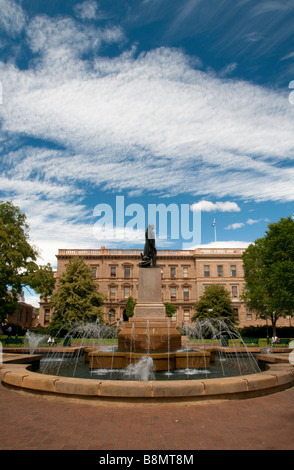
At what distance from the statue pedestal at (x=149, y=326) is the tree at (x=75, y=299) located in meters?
24.9

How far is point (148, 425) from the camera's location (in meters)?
5.56

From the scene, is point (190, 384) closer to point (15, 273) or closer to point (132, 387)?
point (132, 387)

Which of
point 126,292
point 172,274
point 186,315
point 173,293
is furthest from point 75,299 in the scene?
point 186,315

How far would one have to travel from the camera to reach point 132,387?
6750 millimetres

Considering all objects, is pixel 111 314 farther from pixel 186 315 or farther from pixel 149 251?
pixel 149 251

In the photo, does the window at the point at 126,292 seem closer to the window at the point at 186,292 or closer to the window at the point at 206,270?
the window at the point at 186,292

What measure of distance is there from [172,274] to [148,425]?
55637 mm

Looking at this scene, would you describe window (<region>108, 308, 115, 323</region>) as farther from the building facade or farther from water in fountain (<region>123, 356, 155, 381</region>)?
water in fountain (<region>123, 356, 155, 381</region>)

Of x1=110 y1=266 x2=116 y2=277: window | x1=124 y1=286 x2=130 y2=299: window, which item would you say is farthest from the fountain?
x1=110 y1=266 x2=116 y2=277: window
